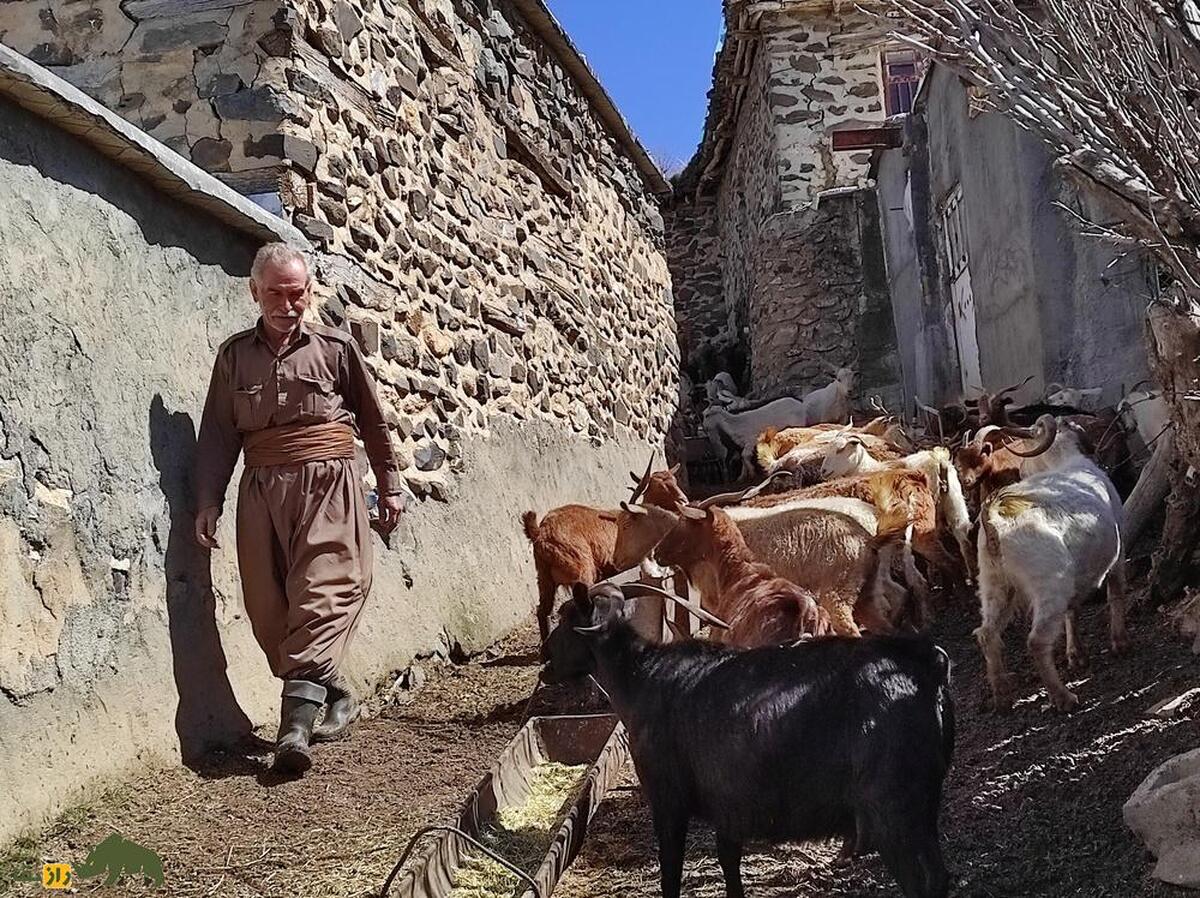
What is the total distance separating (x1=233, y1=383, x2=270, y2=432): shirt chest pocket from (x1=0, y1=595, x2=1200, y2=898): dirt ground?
4.03ft

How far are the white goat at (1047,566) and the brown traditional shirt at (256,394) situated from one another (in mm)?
2699

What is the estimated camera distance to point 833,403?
14.0 metres

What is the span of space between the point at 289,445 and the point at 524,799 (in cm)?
159

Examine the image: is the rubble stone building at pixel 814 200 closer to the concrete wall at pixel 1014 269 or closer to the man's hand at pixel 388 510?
the concrete wall at pixel 1014 269

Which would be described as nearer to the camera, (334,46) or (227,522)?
(227,522)

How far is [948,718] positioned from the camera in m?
2.95

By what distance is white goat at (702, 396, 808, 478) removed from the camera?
14266 mm

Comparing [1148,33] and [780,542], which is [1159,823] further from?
[780,542]

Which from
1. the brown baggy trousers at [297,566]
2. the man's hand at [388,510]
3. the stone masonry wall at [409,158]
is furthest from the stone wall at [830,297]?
the brown baggy trousers at [297,566]

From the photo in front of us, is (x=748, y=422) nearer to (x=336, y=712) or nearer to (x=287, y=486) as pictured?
(x=336, y=712)

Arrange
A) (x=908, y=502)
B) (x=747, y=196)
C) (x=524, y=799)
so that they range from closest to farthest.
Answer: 1. (x=524, y=799)
2. (x=908, y=502)
3. (x=747, y=196)

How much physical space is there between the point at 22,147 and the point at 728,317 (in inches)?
A: 691

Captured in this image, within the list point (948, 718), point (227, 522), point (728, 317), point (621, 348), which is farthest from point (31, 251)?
point (728, 317)

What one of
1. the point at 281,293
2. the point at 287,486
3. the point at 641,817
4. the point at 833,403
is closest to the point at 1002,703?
the point at 641,817
